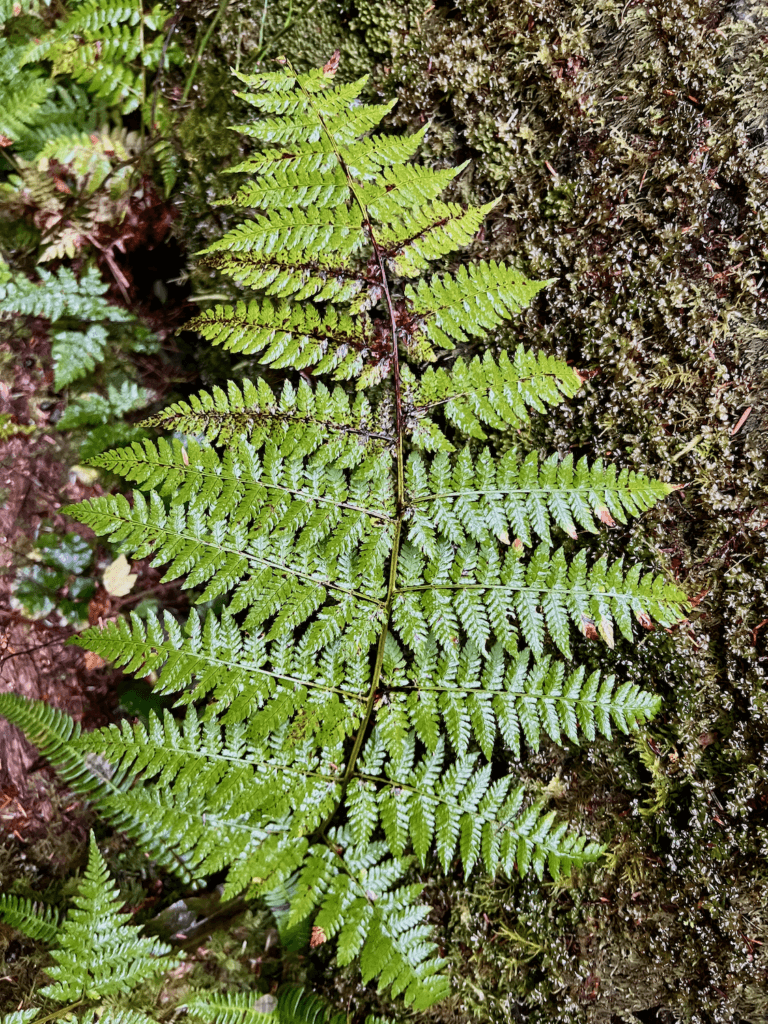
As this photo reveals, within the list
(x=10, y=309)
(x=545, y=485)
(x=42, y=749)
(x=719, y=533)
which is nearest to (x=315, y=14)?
(x=10, y=309)

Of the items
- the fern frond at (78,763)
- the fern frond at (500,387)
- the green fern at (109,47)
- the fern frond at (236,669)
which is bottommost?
the fern frond at (78,763)

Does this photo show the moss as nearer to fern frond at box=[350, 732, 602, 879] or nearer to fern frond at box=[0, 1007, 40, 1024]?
fern frond at box=[350, 732, 602, 879]

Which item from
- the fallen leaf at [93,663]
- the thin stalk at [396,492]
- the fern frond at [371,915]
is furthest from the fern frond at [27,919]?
the thin stalk at [396,492]

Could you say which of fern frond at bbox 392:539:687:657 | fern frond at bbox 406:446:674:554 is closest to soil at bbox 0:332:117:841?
fern frond at bbox 392:539:687:657

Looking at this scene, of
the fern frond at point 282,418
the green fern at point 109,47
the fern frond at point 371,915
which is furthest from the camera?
the green fern at point 109,47

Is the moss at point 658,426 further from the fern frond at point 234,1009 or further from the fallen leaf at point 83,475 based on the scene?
the fallen leaf at point 83,475
